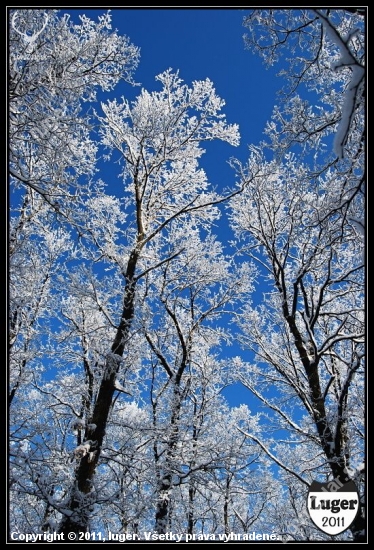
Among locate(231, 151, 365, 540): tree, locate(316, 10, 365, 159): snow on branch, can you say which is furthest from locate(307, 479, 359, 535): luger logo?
locate(316, 10, 365, 159): snow on branch

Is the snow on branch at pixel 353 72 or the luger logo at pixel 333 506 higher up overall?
the snow on branch at pixel 353 72

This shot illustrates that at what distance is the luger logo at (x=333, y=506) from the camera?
4.86 m

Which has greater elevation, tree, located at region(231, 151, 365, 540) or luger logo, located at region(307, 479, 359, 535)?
tree, located at region(231, 151, 365, 540)

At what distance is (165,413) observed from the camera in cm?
1011

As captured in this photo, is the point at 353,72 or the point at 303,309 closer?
the point at 353,72

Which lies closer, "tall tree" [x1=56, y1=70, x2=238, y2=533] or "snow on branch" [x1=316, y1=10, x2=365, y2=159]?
"snow on branch" [x1=316, y1=10, x2=365, y2=159]

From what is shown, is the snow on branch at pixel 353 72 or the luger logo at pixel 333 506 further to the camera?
the luger logo at pixel 333 506

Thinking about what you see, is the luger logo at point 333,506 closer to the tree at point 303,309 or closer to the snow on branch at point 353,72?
the tree at point 303,309

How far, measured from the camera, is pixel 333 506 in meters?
5.16

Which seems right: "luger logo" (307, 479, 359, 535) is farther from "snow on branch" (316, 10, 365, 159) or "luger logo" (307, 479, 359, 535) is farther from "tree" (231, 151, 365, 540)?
"snow on branch" (316, 10, 365, 159)

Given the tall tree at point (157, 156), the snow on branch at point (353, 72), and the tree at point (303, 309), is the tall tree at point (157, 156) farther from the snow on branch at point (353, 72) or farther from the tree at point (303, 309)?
the snow on branch at point (353, 72)

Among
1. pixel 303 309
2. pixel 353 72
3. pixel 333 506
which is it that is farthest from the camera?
pixel 303 309

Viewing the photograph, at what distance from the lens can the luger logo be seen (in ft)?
15.9

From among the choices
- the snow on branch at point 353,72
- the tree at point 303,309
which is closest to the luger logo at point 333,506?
the tree at point 303,309
